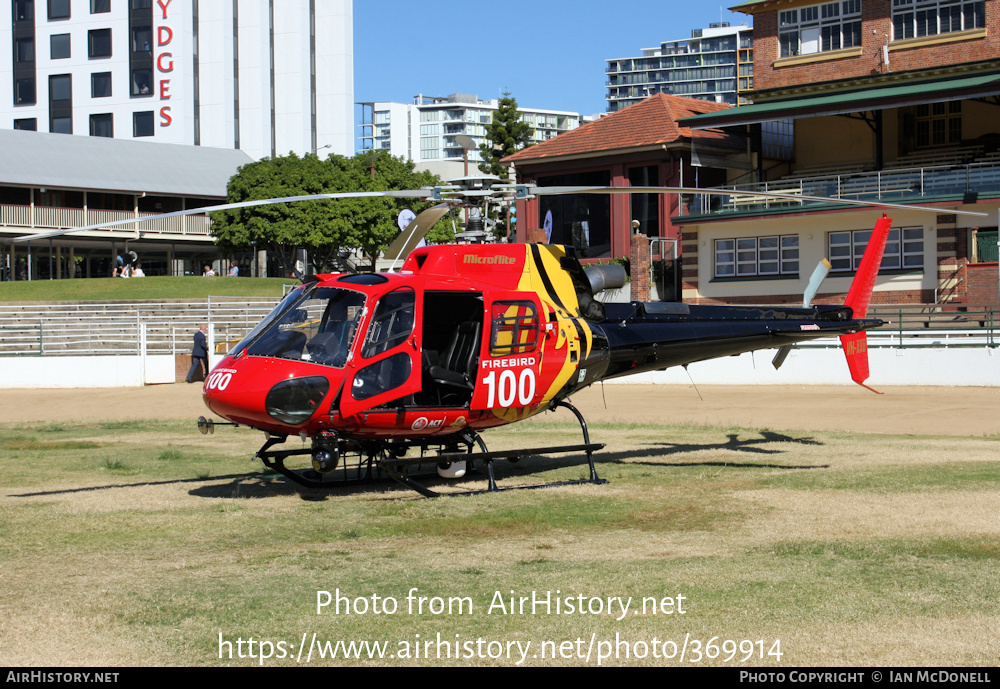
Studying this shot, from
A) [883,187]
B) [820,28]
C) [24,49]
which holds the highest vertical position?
[24,49]

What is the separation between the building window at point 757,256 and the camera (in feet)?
127

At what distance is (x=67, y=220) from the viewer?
5775 centimetres

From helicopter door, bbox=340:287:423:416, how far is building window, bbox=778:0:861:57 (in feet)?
113

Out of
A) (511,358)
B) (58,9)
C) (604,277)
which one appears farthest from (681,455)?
(58,9)

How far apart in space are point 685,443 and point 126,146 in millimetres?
56109

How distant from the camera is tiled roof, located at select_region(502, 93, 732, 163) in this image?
42.7 meters

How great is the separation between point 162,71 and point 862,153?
5493cm

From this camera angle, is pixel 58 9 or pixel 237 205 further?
pixel 58 9

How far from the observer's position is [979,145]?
→ 36.8 m

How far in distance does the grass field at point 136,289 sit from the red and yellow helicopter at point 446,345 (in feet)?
116

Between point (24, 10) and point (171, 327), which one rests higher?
point (24, 10)

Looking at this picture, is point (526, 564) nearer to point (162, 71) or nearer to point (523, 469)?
point (523, 469)
